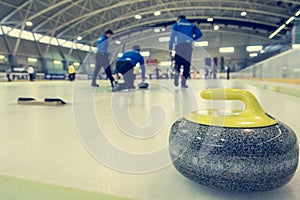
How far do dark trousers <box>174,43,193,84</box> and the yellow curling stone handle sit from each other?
3402mm

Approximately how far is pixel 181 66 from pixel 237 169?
13.8 ft

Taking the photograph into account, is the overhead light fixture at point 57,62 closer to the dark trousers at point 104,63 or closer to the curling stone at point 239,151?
the dark trousers at point 104,63

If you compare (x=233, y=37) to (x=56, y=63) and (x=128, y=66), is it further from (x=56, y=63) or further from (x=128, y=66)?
(x=128, y=66)

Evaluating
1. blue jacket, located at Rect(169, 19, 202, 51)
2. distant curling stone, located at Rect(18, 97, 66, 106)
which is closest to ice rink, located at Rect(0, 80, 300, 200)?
distant curling stone, located at Rect(18, 97, 66, 106)

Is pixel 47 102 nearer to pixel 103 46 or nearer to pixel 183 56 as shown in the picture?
pixel 183 56

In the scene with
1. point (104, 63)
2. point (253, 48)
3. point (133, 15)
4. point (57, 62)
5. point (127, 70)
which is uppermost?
point (133, 15)

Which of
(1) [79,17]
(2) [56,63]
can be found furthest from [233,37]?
(2) [56,63]

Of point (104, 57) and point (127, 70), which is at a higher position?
point (104, 57)

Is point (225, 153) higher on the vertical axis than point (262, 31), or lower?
lower

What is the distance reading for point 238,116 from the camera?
1.63 ft

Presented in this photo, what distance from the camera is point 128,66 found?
3.77 m

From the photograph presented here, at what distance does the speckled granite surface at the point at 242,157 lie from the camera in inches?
16.6

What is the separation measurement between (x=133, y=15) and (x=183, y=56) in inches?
712

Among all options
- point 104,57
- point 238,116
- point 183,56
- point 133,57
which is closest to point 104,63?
point 104,57
